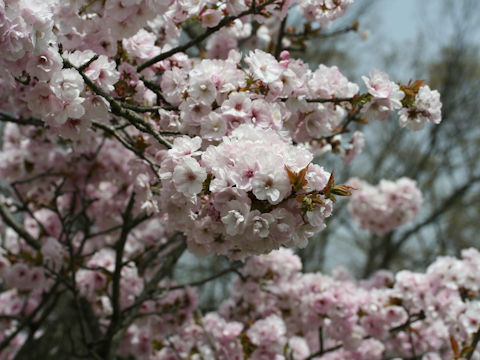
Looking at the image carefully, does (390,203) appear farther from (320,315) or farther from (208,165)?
(208,165)

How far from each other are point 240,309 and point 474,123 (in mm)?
9567

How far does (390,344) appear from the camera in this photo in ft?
15.4

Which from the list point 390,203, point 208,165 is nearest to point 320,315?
point 390,203

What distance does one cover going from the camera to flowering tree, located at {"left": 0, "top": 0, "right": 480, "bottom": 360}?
1.59 meters

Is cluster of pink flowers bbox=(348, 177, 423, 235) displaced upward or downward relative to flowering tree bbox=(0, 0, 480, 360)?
upward

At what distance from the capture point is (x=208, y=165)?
1.61 m

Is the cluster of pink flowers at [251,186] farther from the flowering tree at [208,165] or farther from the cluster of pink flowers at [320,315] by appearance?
the cluster of pink flowers at [320,315]

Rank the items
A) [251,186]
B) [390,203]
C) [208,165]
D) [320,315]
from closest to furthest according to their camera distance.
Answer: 1. [251,186]
2. [208,165]
3. [320,315]
4. [390,203]

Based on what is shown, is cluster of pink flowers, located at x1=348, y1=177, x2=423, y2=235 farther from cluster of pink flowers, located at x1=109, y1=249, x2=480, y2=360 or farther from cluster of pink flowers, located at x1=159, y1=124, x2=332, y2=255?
cluster of pink flowers, located at x1=159, y1=124, x2=332, y2=255

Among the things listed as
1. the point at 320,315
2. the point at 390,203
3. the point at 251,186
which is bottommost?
the point at 251,186

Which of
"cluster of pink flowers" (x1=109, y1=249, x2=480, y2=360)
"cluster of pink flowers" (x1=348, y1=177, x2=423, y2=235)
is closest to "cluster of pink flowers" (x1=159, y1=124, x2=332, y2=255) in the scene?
"cluster of pink flowers" (x1=109, y1=249, x2=480, y2=360)

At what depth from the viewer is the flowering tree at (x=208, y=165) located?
159 centimetres

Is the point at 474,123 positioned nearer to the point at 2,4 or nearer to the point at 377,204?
the point at 377,204

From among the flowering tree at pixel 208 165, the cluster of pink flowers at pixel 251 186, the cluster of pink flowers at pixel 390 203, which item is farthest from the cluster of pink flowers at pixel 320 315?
the cluster of pink flowers at pixel 251 186
